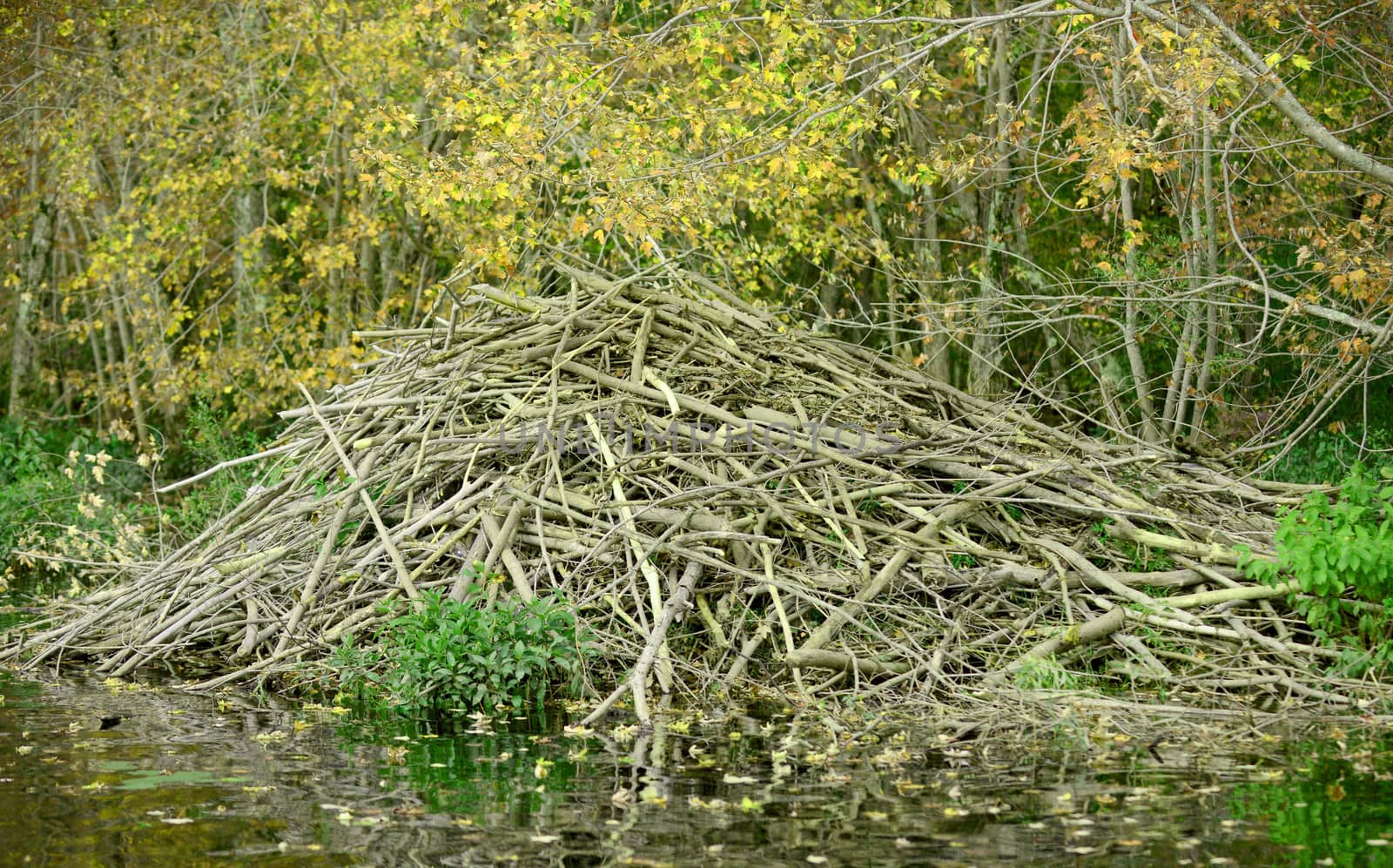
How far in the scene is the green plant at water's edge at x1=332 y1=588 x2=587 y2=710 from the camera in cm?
754

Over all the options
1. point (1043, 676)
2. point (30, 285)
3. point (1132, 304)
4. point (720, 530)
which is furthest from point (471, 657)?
point (30, 285)

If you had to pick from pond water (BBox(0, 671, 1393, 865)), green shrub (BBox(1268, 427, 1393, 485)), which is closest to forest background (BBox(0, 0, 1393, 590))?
green shrub (BBox(1268, 427, 1393, 485))

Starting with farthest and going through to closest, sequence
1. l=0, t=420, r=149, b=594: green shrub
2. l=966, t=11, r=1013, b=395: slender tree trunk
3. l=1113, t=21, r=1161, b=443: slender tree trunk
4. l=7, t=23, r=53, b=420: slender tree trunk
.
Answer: l=7, t=23, r=53, b=420: slender tree trunk
l=966, t=11, r=1013, b=395: slender tree trunk
l=0, t=420, r=149, b=594: green shrub
l=1113, t=21, r=1161, b=443: slender tree trunk

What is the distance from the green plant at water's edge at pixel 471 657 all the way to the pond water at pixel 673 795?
0.26 m

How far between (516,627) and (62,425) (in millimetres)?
14381

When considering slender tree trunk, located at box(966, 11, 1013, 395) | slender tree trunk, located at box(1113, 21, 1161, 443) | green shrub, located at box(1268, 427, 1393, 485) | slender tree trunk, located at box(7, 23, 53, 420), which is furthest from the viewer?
slender tree trunk, located at box(7, 23, 53, 420)

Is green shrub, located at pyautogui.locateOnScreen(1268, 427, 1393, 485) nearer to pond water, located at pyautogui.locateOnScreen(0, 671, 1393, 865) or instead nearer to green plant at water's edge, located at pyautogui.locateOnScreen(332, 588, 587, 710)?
pond water, located at pyautogui.locateOnScreen(0, 671, 1393, 865)

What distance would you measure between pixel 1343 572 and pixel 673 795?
3797 mm

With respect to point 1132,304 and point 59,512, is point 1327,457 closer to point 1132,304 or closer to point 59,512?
point 1132,304

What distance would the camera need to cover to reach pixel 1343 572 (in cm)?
731

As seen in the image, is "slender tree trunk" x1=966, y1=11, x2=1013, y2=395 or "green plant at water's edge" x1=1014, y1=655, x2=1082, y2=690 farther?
"slender tree trunk" x1=966, y1=11, x2=1013, y2=395

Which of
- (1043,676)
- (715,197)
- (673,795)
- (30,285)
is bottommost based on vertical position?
(673,795)

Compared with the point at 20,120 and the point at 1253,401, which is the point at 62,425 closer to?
the point at 20,120

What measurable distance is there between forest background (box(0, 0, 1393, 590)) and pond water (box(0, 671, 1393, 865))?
150 inches
